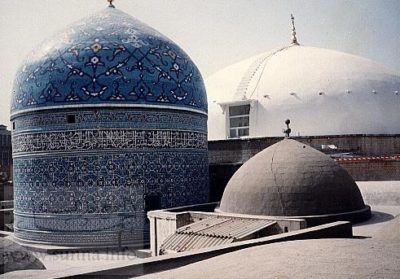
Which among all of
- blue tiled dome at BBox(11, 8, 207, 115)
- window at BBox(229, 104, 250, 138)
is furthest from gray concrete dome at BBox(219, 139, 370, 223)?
window at BBox(229, 104, 250, 138)

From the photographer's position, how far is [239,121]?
16.2 meters

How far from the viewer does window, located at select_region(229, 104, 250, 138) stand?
16.0 metres

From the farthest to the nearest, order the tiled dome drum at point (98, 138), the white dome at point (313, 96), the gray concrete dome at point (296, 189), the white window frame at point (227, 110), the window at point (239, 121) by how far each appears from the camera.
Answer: the window at point (239, 121) < the white window frame at point (227, 110) < the white dome at point (313, 96) < the tiled dome drum at point (98, 138) < the gray concrete dome at point (296, 189)

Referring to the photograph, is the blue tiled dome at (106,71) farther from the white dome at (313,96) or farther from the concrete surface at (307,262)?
the concrete surface at (307,262)

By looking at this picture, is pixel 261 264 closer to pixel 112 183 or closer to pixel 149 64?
pixel 112 183

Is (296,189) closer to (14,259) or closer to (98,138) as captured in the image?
(14,259)

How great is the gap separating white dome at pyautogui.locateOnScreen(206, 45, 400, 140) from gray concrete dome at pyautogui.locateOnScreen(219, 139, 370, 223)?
643 cm

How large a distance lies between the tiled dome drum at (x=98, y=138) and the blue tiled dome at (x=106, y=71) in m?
0.02

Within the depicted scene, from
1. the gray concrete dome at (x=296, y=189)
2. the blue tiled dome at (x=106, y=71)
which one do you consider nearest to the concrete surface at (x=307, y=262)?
the gray concrete dome at (x=296, y=189)

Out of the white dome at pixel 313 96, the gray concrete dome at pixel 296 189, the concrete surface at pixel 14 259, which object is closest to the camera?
the concrete surface at pixel 14 259

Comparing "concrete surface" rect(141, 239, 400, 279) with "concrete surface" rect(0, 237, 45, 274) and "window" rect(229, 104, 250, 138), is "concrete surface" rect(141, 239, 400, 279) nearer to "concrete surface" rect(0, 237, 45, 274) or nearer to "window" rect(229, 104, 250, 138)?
"concrete surface" rect(0, 237, 45, 274)

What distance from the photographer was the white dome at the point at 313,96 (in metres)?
15.0

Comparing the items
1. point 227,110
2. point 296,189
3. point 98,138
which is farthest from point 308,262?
point 227,110

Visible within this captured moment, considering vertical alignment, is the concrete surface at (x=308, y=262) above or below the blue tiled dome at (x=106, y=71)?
below
